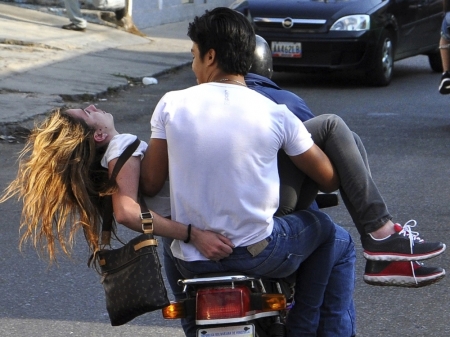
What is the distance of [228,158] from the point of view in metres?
2.83

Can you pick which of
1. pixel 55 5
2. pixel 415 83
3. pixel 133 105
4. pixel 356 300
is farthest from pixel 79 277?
pixel 55 5

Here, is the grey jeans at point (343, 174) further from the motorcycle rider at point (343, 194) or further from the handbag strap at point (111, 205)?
the handbag strap at point (111, 205)

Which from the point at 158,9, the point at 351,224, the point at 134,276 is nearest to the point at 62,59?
the point at 158,9

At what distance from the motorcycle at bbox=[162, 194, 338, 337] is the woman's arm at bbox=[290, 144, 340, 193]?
14.7 inches

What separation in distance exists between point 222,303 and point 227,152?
48 cm

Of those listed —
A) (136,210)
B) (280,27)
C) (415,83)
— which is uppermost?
(136,210)

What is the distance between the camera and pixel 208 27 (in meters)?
2.94

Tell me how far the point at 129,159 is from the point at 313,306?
0.85 meters

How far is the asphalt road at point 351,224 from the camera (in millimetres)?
4523

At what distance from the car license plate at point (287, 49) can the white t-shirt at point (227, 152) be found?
29.6 ft

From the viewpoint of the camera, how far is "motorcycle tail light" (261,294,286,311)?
297 cm

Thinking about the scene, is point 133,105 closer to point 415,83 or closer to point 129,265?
point 415,83

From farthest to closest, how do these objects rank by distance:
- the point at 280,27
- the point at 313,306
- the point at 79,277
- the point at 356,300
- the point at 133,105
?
the point at 280,27 → the point at 133,105 → the point at 79,277 → the point at 356,300 → the point at 313,306

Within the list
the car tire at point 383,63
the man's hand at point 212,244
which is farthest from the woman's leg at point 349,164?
the car tire at point 383,63
